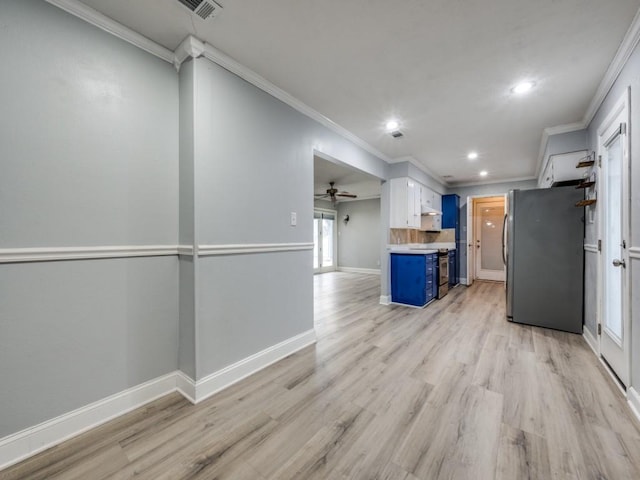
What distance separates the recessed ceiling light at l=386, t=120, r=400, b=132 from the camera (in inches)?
127

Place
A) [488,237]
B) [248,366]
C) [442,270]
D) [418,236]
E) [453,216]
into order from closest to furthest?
[248,366]
[442,270]
[418,236]
[453,216]
[488,237]

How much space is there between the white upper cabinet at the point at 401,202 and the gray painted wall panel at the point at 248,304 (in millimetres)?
2394

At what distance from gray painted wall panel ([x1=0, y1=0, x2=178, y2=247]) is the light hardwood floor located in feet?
3.99

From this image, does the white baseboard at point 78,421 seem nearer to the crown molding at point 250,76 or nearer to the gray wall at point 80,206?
the gray wall at point 80,206

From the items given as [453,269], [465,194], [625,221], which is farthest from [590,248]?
[465,194]

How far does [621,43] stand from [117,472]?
4.15m

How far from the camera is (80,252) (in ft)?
5.15

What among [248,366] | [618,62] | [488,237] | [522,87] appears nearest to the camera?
[618,62]

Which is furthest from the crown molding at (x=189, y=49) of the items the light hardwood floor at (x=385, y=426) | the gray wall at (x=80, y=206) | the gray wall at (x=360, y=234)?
the gray wall at (x=360, y=234)

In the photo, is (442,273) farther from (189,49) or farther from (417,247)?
(189,49)

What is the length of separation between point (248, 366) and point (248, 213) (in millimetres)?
1307

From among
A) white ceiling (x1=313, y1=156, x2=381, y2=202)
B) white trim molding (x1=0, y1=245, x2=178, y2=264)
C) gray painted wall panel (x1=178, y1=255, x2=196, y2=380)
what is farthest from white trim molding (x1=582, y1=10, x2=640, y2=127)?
white trim molding (x1=0, y1=245, x2=178, y2=264)

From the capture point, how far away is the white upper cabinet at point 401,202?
463 cm

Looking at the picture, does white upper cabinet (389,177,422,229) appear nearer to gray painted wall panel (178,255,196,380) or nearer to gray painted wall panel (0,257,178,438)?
gray painted wall panel (178,255,196,380)
